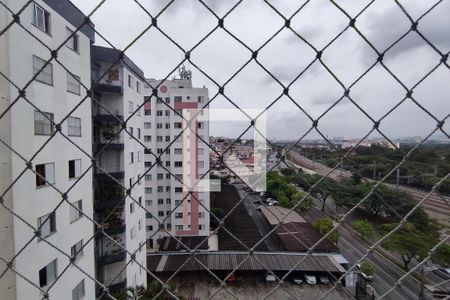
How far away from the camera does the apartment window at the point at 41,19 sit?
271 cm

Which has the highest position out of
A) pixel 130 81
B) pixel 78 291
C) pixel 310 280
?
pixel 130 81

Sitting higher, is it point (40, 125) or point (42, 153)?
point (40, 125)

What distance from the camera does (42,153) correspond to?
107 inches

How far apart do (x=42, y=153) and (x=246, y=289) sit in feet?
19.5

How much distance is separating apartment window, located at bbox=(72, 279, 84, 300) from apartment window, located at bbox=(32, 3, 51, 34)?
308cm

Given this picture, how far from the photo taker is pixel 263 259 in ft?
23.6

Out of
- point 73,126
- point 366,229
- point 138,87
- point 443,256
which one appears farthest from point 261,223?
point 73,126

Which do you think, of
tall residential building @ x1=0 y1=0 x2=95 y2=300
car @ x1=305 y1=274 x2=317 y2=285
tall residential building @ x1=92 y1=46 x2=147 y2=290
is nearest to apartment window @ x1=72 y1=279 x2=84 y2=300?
tall residential building @ x1=0 y1=0 x2=95 y2=300

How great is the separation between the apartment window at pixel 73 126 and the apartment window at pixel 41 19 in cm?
104

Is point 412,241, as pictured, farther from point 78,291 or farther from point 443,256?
point 78,291

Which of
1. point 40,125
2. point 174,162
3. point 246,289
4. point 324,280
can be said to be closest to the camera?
point 40,125

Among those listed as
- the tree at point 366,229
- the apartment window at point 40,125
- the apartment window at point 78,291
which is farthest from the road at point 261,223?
the apartment window at point 40,125

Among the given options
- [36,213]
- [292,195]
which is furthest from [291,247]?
[36,213]

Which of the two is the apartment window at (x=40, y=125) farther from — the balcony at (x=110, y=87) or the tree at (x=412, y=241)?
the tree at (x=412, y=241)
